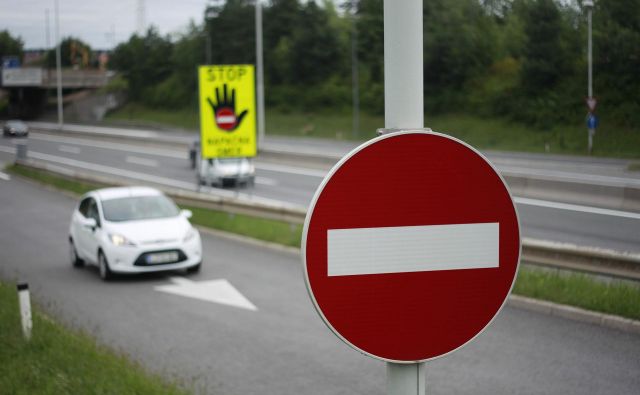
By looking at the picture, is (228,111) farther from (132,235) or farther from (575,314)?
(575,314)

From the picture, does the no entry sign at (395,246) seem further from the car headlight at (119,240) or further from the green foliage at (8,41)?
the car headlight at (119,240)

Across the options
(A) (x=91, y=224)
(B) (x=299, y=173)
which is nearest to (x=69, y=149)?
(B) (x=299, y=173)

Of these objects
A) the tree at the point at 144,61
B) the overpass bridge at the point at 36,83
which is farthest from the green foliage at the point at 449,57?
the overpass bridge at the point at 36,83

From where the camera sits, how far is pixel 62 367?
7715mm

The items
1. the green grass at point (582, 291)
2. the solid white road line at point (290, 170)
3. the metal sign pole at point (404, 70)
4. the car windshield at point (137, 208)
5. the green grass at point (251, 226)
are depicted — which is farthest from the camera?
the solid white road line at point (290, 170)

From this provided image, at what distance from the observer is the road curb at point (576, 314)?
9695mm

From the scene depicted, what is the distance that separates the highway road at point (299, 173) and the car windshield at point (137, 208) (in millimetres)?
7303

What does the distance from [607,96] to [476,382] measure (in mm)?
2970

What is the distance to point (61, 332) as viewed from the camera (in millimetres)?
9305

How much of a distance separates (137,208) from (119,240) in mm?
1308

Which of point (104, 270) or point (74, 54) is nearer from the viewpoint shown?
point (104, 270)

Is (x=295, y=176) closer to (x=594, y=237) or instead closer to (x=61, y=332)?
(x=594, y=237)

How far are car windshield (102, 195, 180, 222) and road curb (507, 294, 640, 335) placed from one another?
26.1 feet

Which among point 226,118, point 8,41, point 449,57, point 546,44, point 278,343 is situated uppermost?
point 449,57
